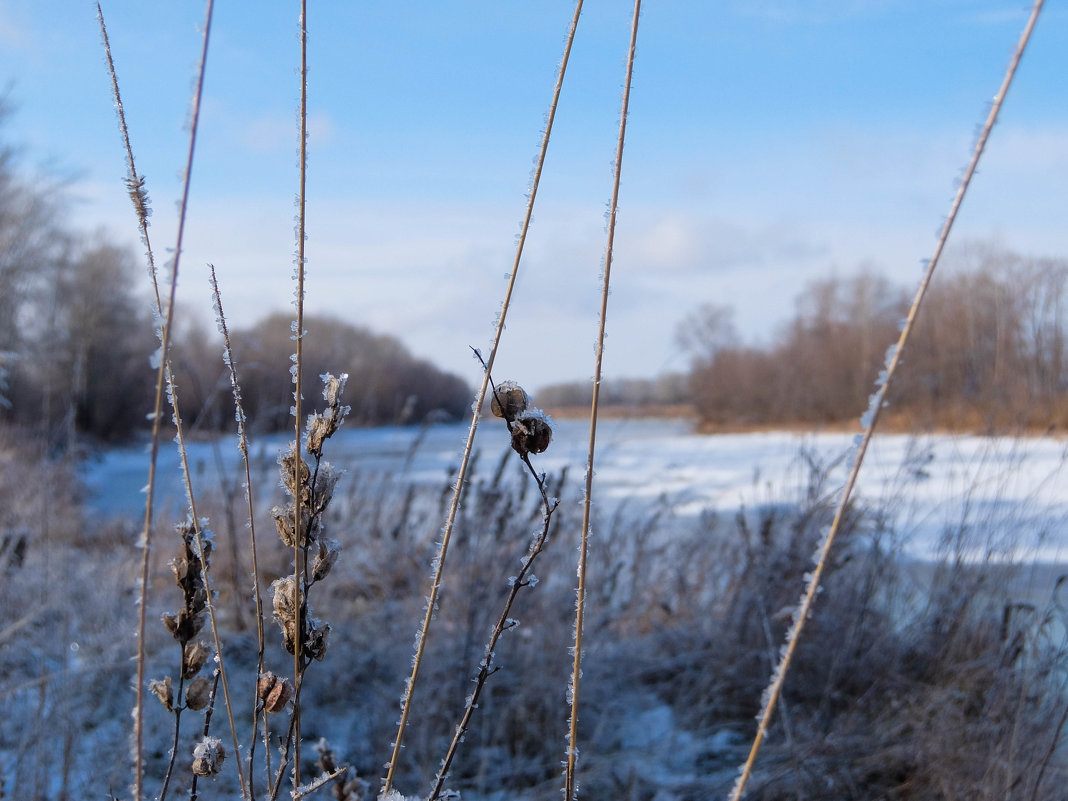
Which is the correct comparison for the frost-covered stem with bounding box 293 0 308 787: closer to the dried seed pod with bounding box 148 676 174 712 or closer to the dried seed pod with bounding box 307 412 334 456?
the dried seed pod with bounding box 307 412 334 456

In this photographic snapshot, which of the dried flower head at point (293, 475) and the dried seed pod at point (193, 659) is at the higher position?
the dried flower head at point (293, 475)

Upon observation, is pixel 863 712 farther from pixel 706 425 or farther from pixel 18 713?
pixel 706 425

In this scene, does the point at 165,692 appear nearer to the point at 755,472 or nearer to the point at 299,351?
the point at 299,351

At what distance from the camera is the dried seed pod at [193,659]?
0.83 metres

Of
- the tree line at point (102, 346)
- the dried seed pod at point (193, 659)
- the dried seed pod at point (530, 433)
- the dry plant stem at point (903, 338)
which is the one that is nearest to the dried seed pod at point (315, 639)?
the dried seed pod at point (193, 659)

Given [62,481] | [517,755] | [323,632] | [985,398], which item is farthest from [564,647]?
[62,481]

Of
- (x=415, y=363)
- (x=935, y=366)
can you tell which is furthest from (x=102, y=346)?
(x=935, y=366)

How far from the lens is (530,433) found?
676mm

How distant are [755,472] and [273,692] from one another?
305cm

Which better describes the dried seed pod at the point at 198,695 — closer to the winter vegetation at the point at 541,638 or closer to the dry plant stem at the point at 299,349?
the winter vegetation at the point at 541,638

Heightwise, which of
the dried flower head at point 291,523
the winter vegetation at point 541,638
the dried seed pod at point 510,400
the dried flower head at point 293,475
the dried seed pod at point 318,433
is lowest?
the winter vegetation at point 541,638

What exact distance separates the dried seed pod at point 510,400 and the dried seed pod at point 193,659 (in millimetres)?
446

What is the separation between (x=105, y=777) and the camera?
6.09 ft

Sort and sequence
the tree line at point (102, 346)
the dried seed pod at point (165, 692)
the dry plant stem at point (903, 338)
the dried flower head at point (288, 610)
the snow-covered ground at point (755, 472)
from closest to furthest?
the dry plant stem at point (903, 338), the dried flower head at point (288, 610), the dried seed pod at point (165, 692), the snow-covered ground at point (755, 472), the tree line at point (102, 346)
